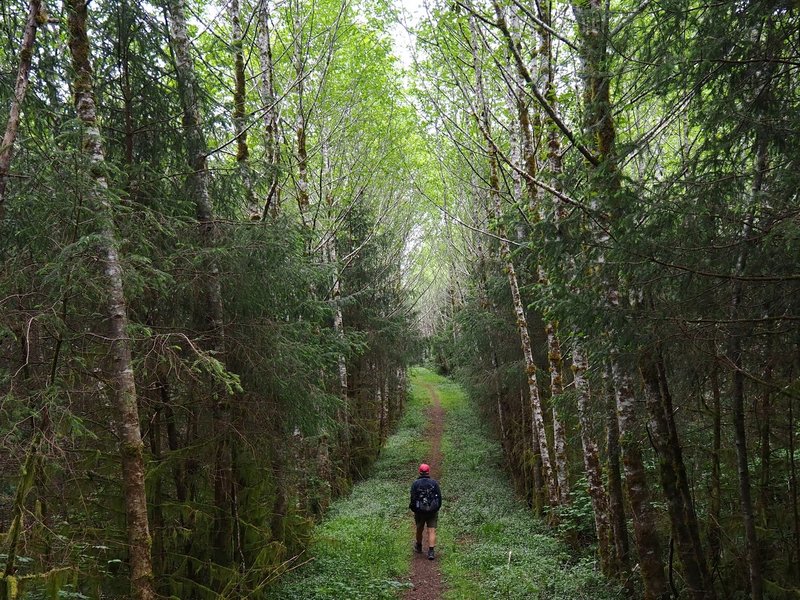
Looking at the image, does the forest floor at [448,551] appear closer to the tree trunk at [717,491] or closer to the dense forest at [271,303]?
the dense forest at [271,303]

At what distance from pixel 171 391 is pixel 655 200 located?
18.6 ft

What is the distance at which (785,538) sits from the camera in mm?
4930

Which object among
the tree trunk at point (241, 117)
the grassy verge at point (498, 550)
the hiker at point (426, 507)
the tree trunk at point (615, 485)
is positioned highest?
the tree trunk at point (241, 117)

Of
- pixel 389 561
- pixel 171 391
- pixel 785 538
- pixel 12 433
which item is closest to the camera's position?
pixel 12 433

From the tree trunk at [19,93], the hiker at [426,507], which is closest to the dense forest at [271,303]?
the tree trunk at [19,93]

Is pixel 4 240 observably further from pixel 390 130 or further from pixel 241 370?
pixel 390 130

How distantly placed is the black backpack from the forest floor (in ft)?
3.12

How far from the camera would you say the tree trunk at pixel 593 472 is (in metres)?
Answer: 7.33

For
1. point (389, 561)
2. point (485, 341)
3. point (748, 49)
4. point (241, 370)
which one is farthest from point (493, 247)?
point (748, 49)

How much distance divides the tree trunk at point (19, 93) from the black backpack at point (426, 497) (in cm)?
841

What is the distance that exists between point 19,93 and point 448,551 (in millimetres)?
9949

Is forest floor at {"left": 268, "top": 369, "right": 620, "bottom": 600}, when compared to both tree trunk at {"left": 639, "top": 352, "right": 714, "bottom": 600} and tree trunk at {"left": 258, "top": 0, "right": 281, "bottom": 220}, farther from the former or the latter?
tree trunk at {"left": 258, "top": 0, "right": 281, "bottom": 220}

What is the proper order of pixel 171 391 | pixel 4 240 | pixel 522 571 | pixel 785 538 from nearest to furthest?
pixel 4 240 → pixel 785 538 → pixel 171 391 → pixel 522 571

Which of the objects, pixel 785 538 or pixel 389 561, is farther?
pixel 389 561
